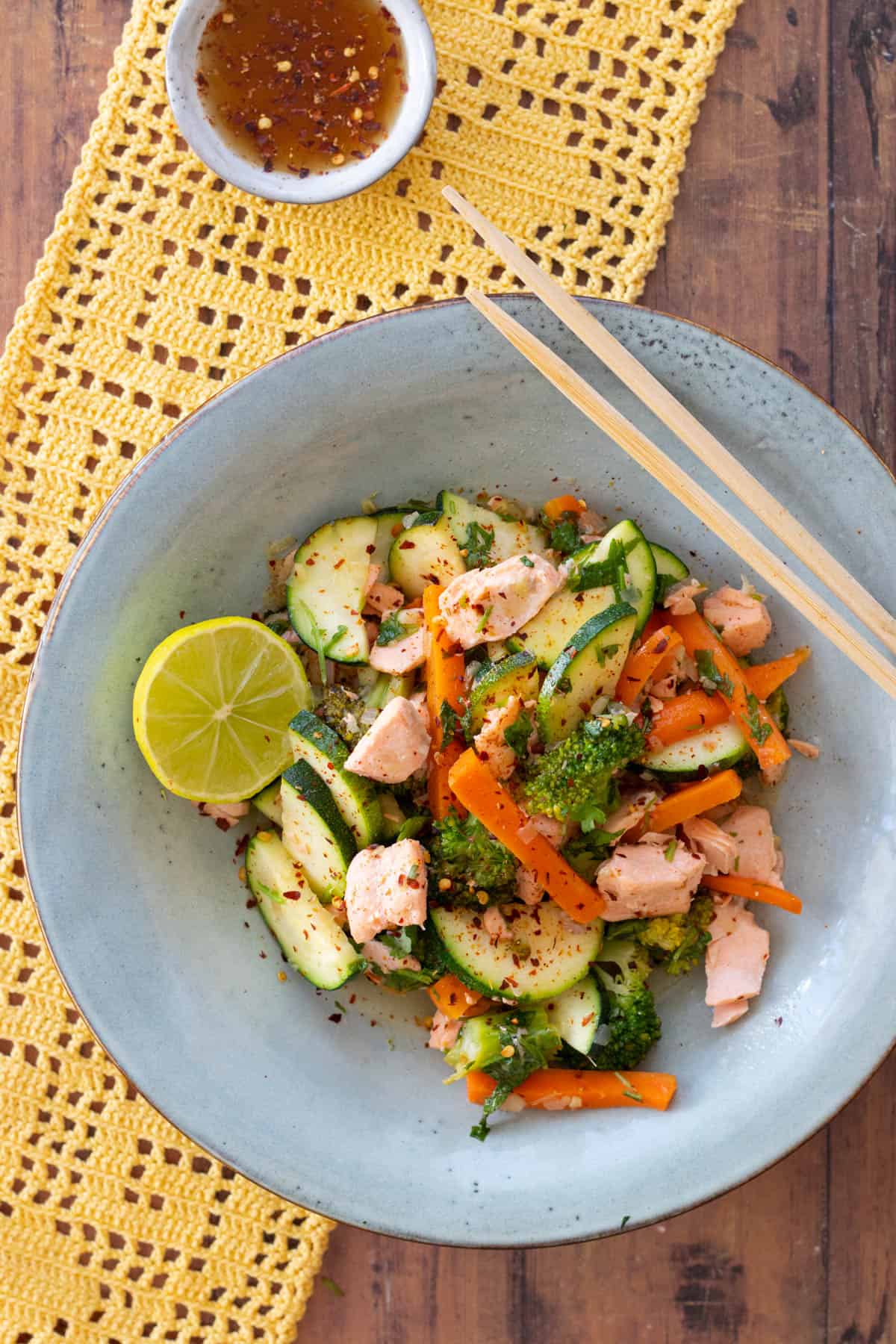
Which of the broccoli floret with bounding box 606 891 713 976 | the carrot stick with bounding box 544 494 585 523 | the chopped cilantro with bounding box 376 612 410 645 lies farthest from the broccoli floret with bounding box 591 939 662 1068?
the carrot stick with bounding box 544 494 585 523

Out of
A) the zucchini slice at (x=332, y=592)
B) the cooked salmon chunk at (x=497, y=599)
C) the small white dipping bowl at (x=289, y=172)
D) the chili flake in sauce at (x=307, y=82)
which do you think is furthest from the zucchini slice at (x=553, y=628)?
the chili flake in sauce at (x=307, y=82)

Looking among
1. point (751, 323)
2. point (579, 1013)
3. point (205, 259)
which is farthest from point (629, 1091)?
point (205, 259)

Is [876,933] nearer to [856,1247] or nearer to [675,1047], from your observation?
[675,1047]

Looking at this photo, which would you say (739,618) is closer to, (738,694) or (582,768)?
(738,694)

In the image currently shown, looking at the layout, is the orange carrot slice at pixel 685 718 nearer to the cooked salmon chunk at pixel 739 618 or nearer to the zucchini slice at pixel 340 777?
the cooked salmon chunk at pixel 739 618

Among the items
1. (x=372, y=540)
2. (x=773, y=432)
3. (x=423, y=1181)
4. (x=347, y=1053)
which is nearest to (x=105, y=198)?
(x=372, y=540)
